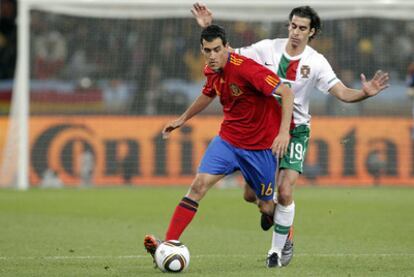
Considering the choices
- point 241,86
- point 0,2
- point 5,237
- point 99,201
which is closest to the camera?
point 241,86

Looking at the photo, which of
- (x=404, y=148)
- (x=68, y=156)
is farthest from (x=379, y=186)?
(x=68, y=156)

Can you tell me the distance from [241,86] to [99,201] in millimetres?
8581

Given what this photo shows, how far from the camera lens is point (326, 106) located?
2044 centimetres

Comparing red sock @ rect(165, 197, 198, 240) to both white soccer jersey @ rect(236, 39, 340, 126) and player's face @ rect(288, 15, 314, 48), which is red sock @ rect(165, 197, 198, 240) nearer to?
white soccer jersey @ rect(236, 39, 340, 126)

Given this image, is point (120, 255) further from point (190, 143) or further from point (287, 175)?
point (190, 143)

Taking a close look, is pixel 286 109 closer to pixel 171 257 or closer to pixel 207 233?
pixel 171 257

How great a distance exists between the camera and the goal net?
2002cm

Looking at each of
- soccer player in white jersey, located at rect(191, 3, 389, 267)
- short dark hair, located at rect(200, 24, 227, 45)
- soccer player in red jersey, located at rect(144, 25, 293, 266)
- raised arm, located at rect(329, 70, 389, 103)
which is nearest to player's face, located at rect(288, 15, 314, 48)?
soccer player in white jersey, located at rect(191, 3, 389, 267)

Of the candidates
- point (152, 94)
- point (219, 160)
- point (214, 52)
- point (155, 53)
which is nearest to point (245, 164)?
point (219, 160)

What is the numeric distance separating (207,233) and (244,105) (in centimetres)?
347

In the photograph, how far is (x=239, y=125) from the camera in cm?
877

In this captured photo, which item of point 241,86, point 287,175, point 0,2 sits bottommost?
point 287,175

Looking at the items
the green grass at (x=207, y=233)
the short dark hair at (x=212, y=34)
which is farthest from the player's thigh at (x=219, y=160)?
the short dark hair at (x=212, y=34)

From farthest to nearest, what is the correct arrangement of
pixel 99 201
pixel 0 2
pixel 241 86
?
pixel 0 2
pixel 99 201
pixel 241 86
